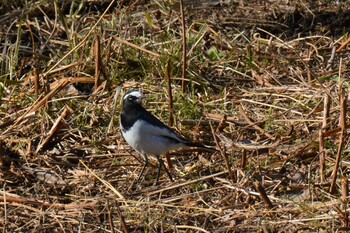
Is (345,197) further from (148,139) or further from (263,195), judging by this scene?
(148,139)

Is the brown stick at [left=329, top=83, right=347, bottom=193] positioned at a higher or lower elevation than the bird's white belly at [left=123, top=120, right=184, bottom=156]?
higher

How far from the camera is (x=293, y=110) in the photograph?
23.5 feet

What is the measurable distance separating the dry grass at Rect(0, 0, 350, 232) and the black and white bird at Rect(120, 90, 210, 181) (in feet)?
0.70

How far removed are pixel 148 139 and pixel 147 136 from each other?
0.9 inches

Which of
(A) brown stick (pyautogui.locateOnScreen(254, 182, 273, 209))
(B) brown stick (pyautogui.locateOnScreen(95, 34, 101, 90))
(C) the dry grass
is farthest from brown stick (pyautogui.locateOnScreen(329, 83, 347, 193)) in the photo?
(B) brown stick (pyautogui.locateOnScreen(95, 34, 101, 90))

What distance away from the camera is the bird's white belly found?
6.32 meters

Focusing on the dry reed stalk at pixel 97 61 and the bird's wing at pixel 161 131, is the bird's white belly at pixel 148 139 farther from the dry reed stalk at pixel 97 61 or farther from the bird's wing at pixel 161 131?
the dry reed stalk at pixel 97 61

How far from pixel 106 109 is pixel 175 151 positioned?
2.90ft

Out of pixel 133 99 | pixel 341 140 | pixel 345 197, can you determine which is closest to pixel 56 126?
pixel 133 99

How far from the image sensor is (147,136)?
6328 mm

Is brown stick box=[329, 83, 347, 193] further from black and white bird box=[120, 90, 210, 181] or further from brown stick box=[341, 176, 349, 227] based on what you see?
black and white bird box=[120, 90, 210, 181]

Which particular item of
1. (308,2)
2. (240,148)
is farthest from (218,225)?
(308,2)

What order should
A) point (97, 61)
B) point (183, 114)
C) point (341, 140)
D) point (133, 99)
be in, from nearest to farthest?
point (341, 140) → point (133, 99) → point (183, 114) → point (97, 61)

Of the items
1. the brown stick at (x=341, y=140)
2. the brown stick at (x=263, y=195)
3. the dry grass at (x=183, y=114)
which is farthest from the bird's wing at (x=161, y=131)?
the brown stick at (x=341, y=140)
